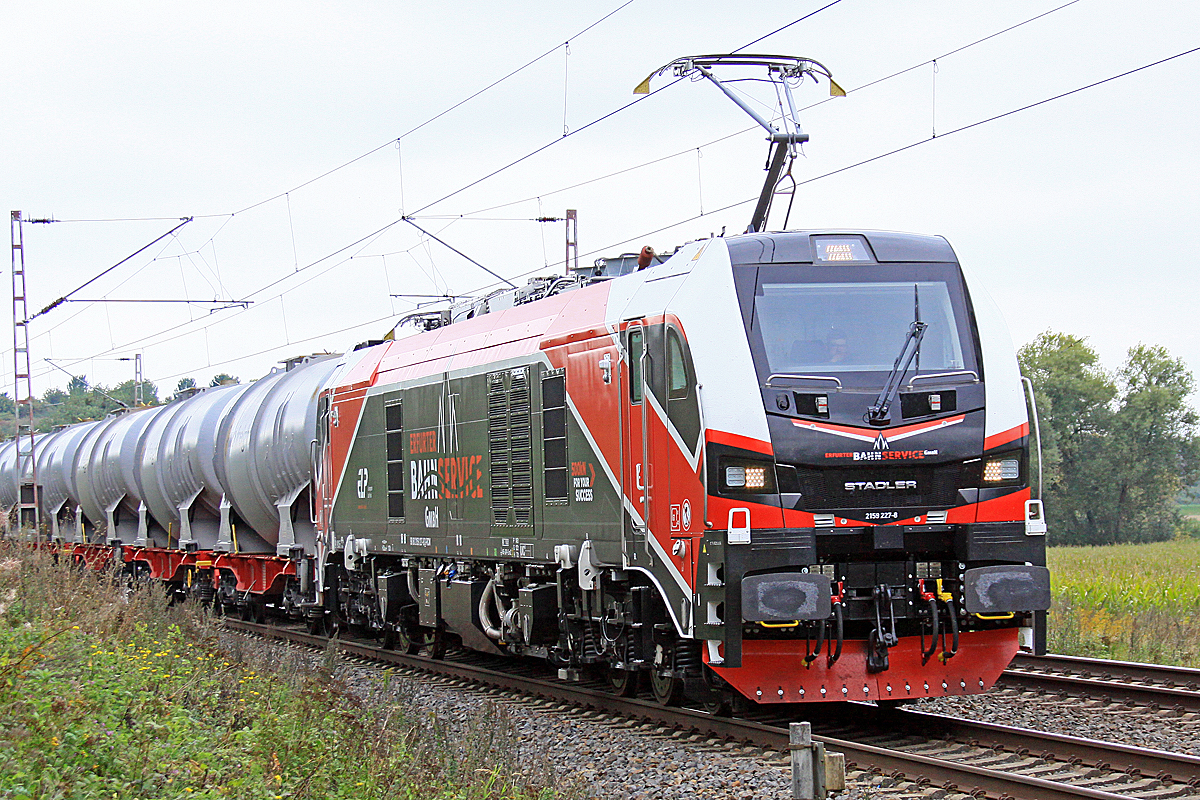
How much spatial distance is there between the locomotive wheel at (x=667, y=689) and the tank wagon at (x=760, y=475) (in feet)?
0.17

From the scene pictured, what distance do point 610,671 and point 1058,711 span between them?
3.92 metres

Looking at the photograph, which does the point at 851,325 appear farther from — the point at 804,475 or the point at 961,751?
the point at 961,751

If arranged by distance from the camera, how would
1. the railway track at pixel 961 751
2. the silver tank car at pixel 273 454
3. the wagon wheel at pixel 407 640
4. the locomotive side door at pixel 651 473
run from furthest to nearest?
1. the silver tank car at pixel 273 454
2. the wagon wheel at pixel 407 640
3. the locomotive side door at pixel 651 473
4. the railway track at pixel 961 751

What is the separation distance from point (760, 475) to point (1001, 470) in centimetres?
187

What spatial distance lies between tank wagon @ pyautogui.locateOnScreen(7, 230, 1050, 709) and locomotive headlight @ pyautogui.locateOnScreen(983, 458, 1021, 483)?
0.01 metres

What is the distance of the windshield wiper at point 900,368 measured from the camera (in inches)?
360

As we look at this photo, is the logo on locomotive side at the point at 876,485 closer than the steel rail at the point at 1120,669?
Yes

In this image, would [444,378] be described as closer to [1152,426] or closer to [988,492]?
[988,492]

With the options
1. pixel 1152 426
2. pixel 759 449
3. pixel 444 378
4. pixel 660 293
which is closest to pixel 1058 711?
pixel 759 449

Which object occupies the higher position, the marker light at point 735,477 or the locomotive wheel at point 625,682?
the marker light at point 735,477

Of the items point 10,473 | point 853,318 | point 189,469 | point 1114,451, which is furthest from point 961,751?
point 1114,451

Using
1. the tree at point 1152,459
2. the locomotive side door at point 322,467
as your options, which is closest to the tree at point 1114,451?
the tree at point 1152,459

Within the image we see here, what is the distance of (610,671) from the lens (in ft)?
39.3

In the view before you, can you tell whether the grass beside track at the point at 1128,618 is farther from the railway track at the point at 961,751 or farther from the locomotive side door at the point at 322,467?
the locomotive side door at the point at 322,467
